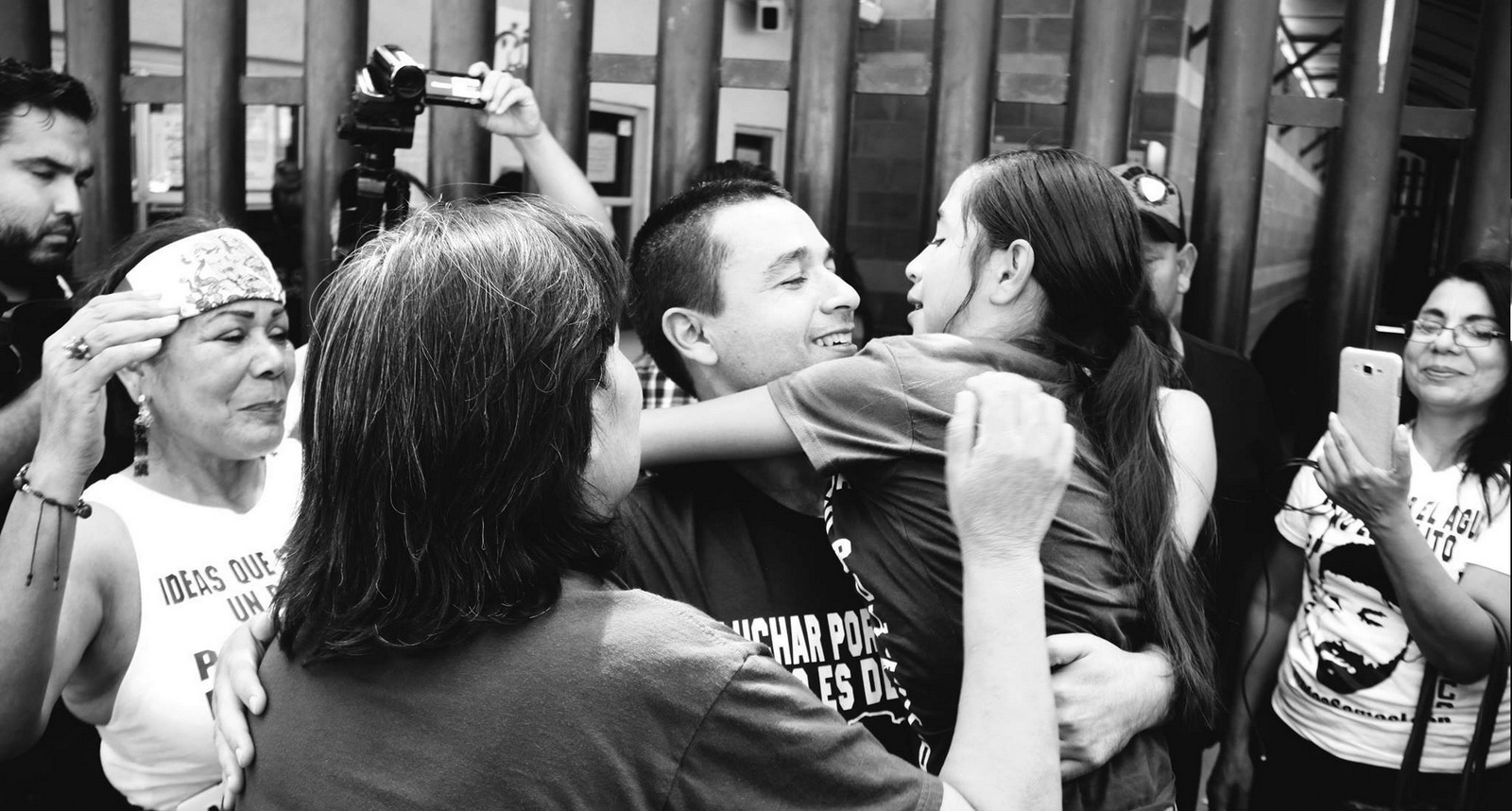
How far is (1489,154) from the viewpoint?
2203 mm

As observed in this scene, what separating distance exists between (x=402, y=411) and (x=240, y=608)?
1.01m

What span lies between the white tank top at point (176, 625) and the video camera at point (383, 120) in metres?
0.57

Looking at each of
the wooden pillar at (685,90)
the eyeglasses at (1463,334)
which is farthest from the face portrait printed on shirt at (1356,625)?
the wooden pillar at (685,90)

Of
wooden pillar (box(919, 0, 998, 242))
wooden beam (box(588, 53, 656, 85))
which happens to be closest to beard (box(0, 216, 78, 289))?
wooden beam (box(588, 53, 656, 85))

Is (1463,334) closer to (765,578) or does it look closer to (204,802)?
(765,578)

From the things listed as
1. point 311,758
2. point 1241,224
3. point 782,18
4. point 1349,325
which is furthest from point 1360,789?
point 782,18

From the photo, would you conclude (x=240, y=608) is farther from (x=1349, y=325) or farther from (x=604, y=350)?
(x=1349, y=325)

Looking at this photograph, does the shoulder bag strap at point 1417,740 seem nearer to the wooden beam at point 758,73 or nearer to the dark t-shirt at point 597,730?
the dark t-shirt at point 597,730

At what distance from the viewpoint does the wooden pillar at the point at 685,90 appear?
2398 mm

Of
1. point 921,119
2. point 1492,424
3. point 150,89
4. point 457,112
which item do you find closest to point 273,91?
point 150,89

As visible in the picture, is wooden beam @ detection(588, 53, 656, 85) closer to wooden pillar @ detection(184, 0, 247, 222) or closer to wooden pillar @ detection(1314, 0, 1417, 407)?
wooden pillar @ detection(184, 0, 247, 222)

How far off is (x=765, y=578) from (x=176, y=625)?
94 centimetres

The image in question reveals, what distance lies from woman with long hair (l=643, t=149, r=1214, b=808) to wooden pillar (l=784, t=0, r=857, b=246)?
0.72 metres

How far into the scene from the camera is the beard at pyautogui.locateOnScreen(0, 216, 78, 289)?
2.26 meters
